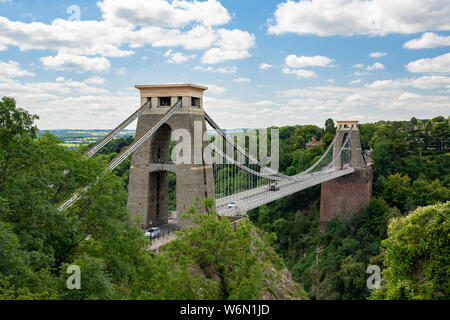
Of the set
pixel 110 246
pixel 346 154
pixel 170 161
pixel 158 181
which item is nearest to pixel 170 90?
pixel 170 161

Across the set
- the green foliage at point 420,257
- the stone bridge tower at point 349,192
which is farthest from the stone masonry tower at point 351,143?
the green foliage at point 420,257

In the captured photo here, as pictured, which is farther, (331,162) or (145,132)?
(331,162)

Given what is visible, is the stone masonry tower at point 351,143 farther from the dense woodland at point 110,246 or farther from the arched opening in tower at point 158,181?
the dense woodland at point 110,246

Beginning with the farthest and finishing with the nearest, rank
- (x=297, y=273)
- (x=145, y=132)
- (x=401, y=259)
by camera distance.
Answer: (x=297, y=273) → (x=145, y=132) → (x=401, y=259)

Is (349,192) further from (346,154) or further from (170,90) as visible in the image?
(170,90)

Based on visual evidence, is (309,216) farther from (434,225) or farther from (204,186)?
(434,225)

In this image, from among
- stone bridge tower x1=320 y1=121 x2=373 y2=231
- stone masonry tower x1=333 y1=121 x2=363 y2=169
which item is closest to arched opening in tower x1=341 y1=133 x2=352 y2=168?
stone masonry tower x1=333 y1=121 x2=363 y2=169
